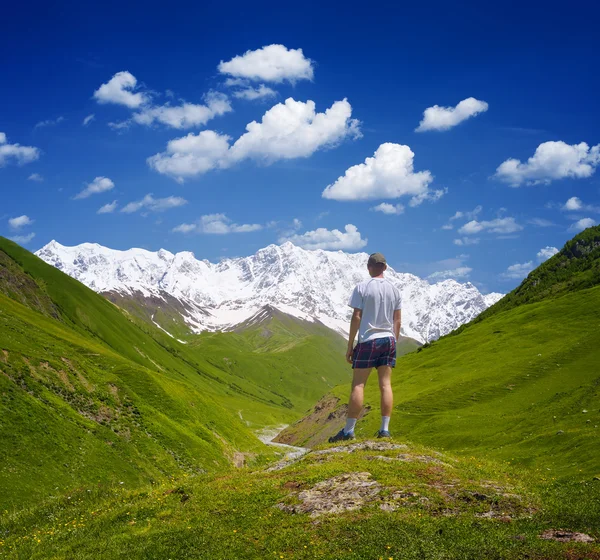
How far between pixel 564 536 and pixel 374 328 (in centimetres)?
957

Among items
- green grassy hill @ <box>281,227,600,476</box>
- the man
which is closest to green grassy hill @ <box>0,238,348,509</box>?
green grassy hill @ <box>281,227,600,476</box>

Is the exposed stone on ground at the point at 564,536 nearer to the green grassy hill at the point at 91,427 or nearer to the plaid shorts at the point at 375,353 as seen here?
the plaid shorts at the point at 375,353

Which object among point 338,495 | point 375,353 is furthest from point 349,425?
point 338,495

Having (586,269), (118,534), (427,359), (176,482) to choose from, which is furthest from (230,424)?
(586,269)

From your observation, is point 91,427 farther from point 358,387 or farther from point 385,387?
point 385,387

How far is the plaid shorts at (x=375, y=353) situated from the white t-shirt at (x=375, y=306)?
0.20 meters

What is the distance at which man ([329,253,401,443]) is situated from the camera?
20.5m

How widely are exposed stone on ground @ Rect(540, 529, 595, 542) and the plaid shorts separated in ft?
27.8

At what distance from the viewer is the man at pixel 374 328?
20531 millimetres

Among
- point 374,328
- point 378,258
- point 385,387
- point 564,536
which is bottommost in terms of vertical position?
point 564,536

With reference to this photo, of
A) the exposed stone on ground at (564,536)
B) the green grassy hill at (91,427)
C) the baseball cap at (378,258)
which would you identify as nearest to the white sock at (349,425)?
the baseball cap at (378,258)

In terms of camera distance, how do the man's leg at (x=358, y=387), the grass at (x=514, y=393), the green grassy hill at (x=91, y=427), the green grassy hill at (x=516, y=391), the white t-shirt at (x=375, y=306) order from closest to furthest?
the white t-shirt at (x=375, y=306) → the man's leg at (x=358, y=387) → the green grassy hill at (x=91, y=427) → the grass at (x=514, y=393) → the green grassy hill at (x=516, y=391)

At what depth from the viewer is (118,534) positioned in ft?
52.9

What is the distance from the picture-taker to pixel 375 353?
813 inches
